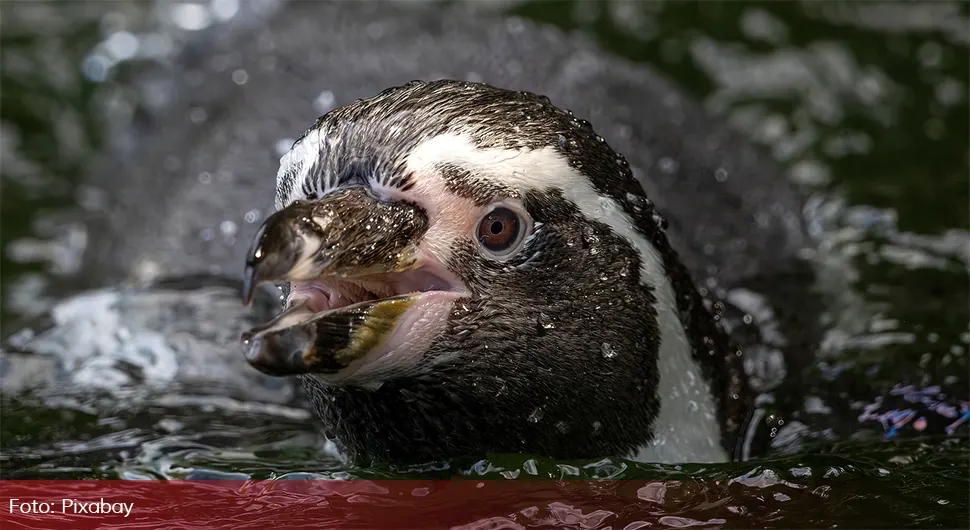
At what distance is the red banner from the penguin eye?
45 cm

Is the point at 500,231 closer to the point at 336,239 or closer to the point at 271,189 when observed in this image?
the point at 336,239

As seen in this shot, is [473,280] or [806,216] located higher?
[806,216]

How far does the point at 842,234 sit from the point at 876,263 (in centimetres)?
20

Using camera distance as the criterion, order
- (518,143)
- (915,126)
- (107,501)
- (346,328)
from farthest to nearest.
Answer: (915,126) → (107,501) → (518,143) → (346,328)

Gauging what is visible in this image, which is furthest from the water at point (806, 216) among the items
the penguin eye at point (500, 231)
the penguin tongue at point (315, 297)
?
the penguin tongue at point (315, 297)

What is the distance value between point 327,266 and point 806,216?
232 cm

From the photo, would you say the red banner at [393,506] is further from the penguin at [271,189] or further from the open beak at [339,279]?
the open beak at [339,279]

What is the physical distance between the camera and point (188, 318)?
10.8ft

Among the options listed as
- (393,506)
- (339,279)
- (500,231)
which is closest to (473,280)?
(500,231)

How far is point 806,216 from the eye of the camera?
155 inches

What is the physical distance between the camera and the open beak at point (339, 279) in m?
1.95

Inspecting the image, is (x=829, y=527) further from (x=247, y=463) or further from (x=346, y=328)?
(x=247, y=463)

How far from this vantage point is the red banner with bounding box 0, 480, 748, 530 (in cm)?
226

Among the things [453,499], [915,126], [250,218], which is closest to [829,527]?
[453,499]
